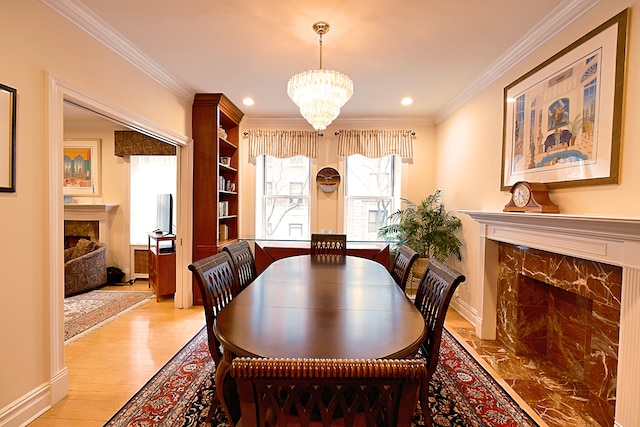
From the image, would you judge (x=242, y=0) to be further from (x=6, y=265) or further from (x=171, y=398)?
(x=171, y=398)

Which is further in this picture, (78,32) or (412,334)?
(78,32)

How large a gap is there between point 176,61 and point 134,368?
2.73 meters

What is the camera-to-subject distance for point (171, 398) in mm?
2113

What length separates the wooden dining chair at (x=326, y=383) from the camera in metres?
0.67

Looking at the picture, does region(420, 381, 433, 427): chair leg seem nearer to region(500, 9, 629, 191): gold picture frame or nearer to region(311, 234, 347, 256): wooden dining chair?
region(500, 9, 629, 191): gold picture frame

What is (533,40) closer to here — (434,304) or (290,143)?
(434,304)

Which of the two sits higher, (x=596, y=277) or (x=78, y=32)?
(x=78, y=32)

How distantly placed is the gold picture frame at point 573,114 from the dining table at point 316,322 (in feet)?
4.75

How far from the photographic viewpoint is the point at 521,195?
2.48 m

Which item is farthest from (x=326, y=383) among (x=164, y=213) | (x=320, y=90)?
(x=164, y=213)

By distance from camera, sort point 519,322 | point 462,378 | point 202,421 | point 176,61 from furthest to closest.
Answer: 1. point 176,61
2. point 519,322
3. point 462,378
4. point 202,421

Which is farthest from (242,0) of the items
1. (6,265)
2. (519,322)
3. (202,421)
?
(519,322)

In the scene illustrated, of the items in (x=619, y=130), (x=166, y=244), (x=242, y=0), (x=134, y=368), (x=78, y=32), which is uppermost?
(x=242, y=0)

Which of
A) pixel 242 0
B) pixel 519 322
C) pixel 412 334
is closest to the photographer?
pixel 412 334
